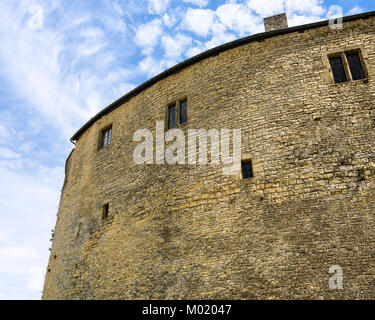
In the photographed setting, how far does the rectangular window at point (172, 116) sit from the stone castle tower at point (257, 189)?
44 millimetres

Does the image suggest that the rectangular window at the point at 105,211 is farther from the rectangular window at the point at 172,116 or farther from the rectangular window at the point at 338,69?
the rectangular window at the point at 338,69

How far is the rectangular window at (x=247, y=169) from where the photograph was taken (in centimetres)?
893

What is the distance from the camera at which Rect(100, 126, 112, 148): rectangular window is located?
1340 cm

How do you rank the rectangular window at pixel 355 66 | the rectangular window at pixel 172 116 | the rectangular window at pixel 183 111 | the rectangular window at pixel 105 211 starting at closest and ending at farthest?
the rectangular window at pixel 355 66 < the rectangular window at pixel 183 111 < the rectangular window at pixel 172 116 < the rectangular window at pixel 105 211

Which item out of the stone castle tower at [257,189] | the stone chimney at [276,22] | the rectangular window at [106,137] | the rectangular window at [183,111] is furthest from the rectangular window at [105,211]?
the stone chimney at [276,22]

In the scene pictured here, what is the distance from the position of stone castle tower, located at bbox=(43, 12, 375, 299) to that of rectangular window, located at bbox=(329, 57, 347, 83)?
3 centimetres

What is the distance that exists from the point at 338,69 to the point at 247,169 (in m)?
3.81

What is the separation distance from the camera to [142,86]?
12.6 meters

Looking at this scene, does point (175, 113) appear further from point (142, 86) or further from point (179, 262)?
point (179, 262)

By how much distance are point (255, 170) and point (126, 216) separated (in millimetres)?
4617

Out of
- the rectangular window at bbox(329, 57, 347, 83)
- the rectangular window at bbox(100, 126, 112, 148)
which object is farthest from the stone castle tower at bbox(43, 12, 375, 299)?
the rectangular window at bbox(100, 126, 112, 148)
